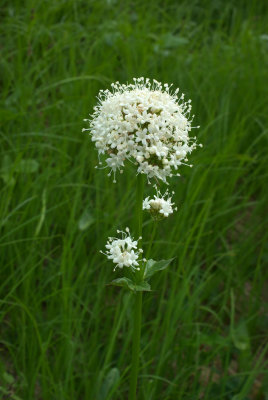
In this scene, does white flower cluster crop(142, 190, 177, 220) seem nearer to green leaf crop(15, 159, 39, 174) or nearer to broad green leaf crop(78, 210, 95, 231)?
broad green leaf crop(78, 210, 95, 231)

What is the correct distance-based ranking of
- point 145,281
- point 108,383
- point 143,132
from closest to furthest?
point 143,132
point 145,281
point 108,383

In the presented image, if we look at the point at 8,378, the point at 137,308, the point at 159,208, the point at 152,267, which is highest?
the point at 159,208

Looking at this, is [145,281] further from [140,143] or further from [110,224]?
[110,224]

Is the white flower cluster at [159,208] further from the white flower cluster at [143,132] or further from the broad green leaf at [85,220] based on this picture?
the broad green leaf at [85,220]

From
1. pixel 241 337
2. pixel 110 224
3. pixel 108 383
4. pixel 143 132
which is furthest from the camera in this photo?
pixel 110 224

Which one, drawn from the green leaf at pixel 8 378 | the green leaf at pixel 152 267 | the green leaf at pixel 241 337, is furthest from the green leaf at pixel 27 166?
the green leaf at pixel 241 337

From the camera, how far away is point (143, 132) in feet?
4.89

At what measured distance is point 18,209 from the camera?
2.52 meters

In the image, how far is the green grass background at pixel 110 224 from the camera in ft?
7.02

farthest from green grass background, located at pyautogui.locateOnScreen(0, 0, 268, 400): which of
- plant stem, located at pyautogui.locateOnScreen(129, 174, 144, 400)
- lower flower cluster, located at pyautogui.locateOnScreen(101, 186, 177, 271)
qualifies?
lower flower cluster, located at pyautogui.locateOnScreen(101, 186, 177, 271)

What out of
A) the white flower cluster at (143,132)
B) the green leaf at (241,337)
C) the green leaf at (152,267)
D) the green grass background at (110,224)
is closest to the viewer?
the white flower cluster at (143,132)

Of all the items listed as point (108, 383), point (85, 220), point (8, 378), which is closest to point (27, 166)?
point (85, 220)

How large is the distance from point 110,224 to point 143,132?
3.68ft

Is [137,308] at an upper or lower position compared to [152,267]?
lower
